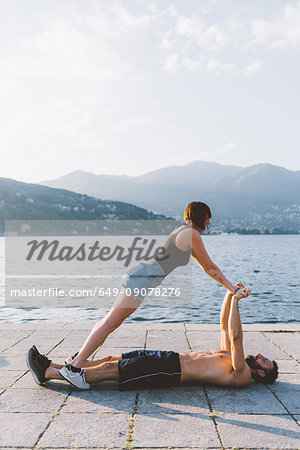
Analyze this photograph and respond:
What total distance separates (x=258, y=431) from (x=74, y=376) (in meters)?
1.67

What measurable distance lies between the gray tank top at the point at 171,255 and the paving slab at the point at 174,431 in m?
1.28

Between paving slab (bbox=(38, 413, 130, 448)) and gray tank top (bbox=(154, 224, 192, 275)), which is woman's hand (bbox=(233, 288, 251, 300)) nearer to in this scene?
gray tank top (bbox=(154, 224, 192, 275))

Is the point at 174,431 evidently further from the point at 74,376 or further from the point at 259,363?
the point at 259,363

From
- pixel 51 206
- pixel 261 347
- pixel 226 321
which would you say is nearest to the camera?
pixel 226 321

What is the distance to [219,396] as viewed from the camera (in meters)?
3.82

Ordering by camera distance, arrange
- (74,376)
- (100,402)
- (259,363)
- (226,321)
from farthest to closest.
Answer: (226,321) → (259,363) → (74,376) → (100,402)

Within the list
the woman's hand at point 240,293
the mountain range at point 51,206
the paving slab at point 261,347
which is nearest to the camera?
the woman's hand at point 240,293

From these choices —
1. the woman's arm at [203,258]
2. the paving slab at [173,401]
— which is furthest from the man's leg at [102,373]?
the woman's arm at [203,258]

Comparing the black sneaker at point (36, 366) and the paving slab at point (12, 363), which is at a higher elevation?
the black sneaker at point (36, 366)

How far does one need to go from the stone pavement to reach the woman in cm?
52

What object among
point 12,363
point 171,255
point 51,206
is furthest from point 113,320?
point 51,206

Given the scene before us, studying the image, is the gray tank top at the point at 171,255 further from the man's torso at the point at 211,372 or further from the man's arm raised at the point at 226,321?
the man's torso at the point at 211,372

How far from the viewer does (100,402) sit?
3650 millimetres

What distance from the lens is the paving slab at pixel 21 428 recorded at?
292 centimetres
